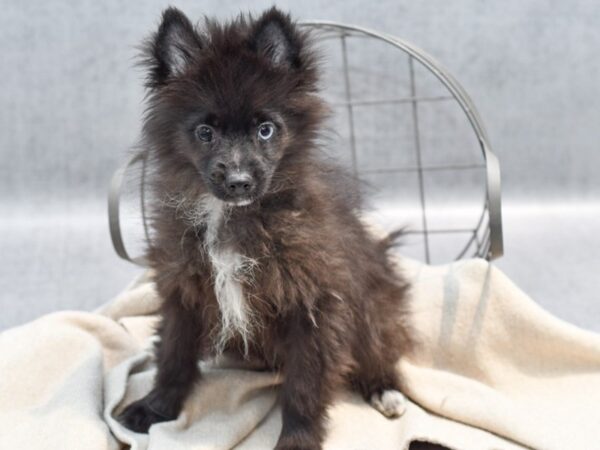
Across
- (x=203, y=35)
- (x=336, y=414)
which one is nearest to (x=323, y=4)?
(x=203, y=35)

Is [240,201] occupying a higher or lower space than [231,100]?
lower

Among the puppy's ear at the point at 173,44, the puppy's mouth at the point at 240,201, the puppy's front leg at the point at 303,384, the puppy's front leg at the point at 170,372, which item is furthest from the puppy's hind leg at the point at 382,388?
the puppy's ear at the point at 173,44

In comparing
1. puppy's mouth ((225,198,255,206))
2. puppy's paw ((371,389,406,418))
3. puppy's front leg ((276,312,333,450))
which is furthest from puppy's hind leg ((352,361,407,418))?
puppy's mouth ((225,198,255,206))

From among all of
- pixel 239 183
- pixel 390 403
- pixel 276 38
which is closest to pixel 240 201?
pixel 239 183

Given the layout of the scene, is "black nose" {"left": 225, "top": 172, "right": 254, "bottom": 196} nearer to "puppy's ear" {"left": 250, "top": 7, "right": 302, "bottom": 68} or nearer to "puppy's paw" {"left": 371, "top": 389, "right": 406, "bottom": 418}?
"puppy's ear" {"left": 250, "top": 7, "right": 302, "bottom": 68}

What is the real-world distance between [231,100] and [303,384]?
0.90 metres

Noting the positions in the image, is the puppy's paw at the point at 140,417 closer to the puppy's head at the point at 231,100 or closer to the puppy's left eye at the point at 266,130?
the puppy's head at the point at 231,100

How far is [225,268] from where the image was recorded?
2369 mm

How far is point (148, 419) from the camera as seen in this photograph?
2629 millimetres

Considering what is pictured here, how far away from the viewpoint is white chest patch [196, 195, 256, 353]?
2369 millimetres

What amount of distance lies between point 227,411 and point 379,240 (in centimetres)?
94

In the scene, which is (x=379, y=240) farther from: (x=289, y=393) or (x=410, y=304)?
(x=289, y=393)

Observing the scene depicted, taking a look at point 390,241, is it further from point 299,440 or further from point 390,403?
point 299,440

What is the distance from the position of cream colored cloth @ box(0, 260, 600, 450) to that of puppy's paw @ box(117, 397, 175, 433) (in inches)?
2.2
